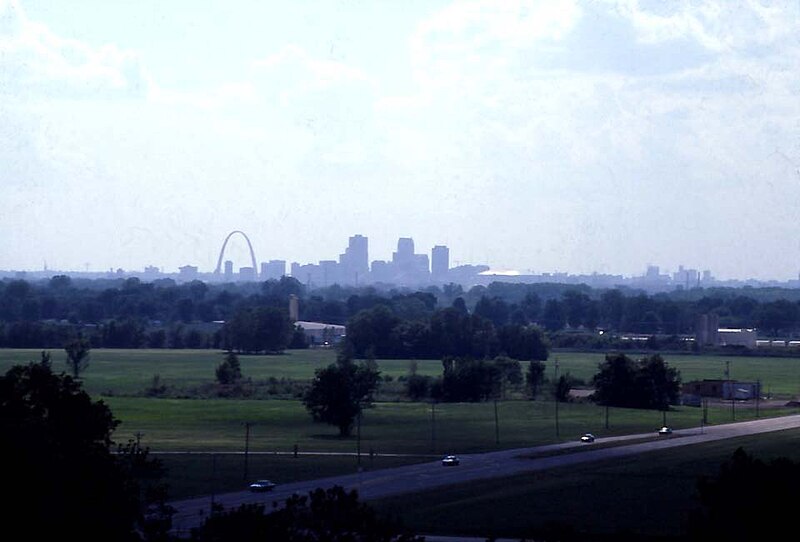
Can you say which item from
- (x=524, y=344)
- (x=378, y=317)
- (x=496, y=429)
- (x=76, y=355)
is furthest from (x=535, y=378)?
(x=378, y=317)

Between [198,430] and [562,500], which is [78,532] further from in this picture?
[198,430]

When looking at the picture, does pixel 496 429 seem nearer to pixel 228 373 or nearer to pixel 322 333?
pixel 228 373

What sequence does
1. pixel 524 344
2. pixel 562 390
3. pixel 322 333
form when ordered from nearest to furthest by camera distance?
pixel 562 390 < pixel 524 344 < pixel 322 333

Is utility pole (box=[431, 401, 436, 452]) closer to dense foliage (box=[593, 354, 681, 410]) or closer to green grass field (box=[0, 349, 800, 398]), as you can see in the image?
dense foliage (box=[593, 354, 681, 410])

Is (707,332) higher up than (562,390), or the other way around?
(707,332)

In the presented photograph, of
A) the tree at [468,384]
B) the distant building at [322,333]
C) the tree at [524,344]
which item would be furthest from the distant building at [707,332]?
the tree at [468,384]

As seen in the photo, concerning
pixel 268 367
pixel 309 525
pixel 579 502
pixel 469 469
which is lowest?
pixel 579 502

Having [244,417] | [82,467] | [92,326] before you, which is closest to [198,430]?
[244,417]
